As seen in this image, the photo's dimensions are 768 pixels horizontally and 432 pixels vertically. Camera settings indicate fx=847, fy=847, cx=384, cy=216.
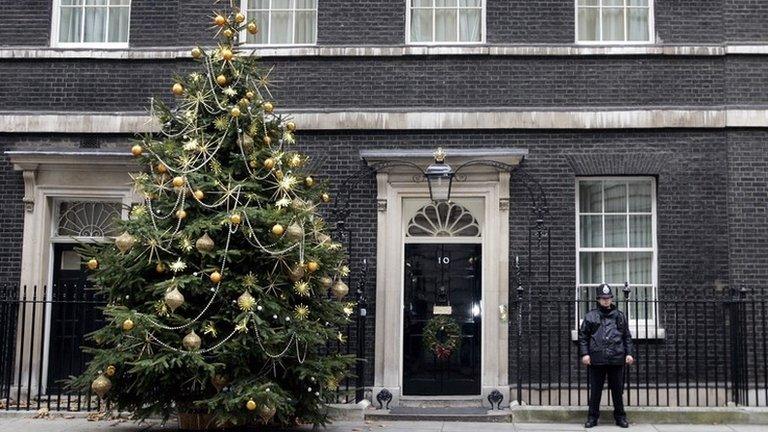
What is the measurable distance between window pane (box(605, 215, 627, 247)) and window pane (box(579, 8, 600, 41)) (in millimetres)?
2610

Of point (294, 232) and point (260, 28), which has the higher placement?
point (260, 28)

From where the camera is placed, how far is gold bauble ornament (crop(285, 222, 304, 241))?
8680 millimetres

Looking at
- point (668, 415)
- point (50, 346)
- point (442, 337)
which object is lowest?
point (668, 415)

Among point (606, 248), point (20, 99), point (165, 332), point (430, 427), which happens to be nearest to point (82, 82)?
point (20, 99)

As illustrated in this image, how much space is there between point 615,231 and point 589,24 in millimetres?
3022

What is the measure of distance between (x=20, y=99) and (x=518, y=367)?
8.07 meters

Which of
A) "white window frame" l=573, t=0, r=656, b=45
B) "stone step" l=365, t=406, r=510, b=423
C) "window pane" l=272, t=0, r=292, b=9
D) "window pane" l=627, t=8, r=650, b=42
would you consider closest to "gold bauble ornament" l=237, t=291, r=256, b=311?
"stone step" l=365, t=406, r=510, b=423

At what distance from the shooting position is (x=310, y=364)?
8.89 metres

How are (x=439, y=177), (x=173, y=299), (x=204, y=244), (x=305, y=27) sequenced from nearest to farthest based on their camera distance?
(x=173, y=299)
(x=204, y=244)
(x=439, y=177)
(x=305, y=27)

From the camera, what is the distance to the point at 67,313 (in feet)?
40.6

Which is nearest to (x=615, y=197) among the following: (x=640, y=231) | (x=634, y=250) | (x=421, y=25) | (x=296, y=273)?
(x=640, y=231)

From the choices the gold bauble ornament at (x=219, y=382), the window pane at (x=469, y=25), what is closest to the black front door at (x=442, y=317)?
the window pane at (x=469, y=25)

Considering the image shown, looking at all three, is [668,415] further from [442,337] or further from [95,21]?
[95,21]

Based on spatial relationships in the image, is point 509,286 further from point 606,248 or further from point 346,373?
point 346,373
